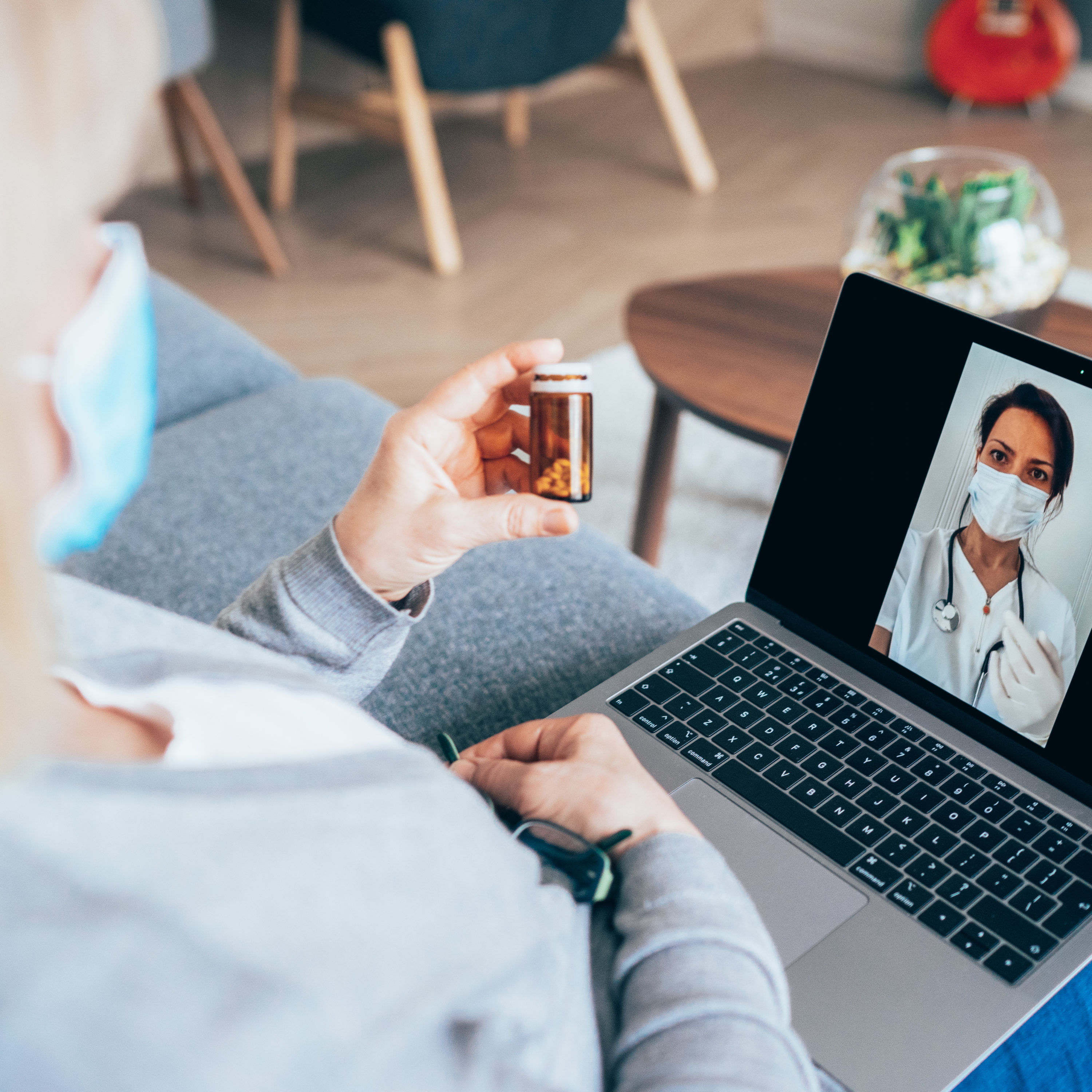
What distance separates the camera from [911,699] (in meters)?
0.76

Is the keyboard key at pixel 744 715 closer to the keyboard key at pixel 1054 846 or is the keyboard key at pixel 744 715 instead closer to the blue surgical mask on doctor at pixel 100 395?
the keyboard key at pixel 1054 846

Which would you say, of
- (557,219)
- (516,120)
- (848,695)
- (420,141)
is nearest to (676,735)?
(848,695)

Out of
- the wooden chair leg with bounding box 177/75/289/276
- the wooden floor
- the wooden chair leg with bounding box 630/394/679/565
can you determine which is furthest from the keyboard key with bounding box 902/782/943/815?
the wooden chair leg with bounding box 177/75/289/276

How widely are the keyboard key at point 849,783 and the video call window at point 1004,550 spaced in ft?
0.28

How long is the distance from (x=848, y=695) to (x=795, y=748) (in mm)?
62

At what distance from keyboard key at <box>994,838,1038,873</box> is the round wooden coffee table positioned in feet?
1.87

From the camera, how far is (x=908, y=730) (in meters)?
0.74

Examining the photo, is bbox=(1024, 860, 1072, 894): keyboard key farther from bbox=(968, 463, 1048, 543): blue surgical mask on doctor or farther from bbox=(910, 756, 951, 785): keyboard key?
bbox=(968, 463, 1048, 543): blue surgical mask on doctor

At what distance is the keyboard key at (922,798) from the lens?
0.69 meters

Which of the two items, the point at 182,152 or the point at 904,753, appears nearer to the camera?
the point at 904,753

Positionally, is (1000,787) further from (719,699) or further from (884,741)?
(719,699)

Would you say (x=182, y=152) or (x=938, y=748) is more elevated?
(x=938, y=748)

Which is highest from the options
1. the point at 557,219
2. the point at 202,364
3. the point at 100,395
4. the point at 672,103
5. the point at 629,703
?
the point at 100,395

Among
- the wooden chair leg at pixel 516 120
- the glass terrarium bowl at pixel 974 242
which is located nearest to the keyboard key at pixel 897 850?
the glass terrarium bowl at pixel 974 242
